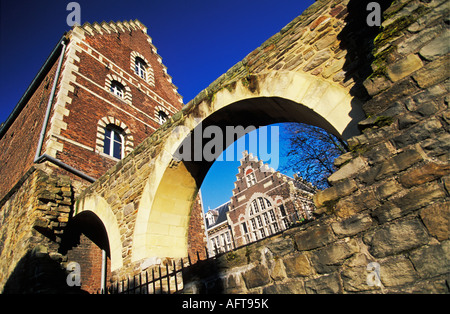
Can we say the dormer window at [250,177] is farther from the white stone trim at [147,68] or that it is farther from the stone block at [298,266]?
the stone block at [298,266]

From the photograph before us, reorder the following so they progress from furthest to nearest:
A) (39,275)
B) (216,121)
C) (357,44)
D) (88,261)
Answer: (88,261) → (39,275) → (216,121) → (357,44)

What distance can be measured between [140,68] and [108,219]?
12270 mm

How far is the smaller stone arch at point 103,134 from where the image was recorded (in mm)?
9266

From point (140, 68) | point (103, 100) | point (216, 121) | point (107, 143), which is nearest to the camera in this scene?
point (216, 121)

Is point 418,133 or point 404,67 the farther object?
point 404,67

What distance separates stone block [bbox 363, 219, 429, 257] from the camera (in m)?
1.62

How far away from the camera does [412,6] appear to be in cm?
220

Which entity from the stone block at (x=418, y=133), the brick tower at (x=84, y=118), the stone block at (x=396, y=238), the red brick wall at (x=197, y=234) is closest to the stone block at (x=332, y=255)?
the stone block at (x=396, y=238)

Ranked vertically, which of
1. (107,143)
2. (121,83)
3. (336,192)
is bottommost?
(336,192)

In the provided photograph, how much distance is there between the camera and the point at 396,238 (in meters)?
1.70

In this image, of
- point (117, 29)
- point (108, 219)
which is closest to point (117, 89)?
point (117, 29)

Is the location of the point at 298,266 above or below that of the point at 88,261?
below

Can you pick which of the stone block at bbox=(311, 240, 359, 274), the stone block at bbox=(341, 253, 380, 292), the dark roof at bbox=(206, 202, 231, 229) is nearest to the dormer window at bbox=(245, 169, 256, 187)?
the dark roof at bbox=(206, 202, 231, 229)

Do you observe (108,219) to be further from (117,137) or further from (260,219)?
(260,219)
